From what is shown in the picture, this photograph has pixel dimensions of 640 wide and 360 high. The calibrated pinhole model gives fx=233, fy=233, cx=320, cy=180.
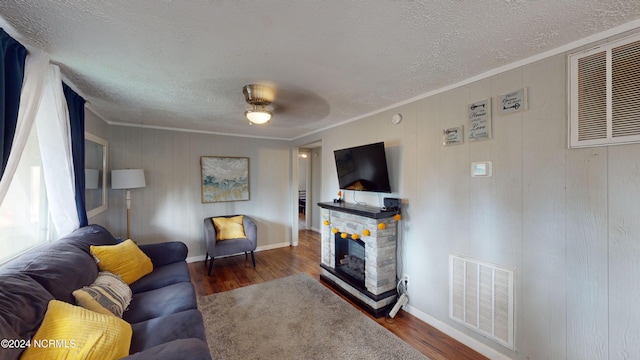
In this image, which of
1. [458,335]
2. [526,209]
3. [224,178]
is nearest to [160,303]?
[458,335]

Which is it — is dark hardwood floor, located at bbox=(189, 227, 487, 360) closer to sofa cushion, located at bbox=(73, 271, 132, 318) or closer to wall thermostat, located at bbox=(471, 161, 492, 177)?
sofa cushion, located at bbox=(73, 271, 132, 318)

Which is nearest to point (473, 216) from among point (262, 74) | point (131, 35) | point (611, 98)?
point (611, 98)

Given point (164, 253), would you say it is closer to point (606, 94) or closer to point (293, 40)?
point (293, 40)

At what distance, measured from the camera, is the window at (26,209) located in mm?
1601

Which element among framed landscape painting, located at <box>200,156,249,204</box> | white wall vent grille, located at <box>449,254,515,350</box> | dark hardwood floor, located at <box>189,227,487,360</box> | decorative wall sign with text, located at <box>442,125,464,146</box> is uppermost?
decorative wall sign with text, located at <box>442,125,464,146</box>

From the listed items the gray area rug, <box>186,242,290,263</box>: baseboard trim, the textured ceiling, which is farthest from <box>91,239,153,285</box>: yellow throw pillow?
<box>186,242,290,263</box>: baseboard trim

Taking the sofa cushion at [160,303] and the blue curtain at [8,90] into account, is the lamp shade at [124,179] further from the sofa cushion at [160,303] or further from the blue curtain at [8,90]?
the blue curtain at [8,90]

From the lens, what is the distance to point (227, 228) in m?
3.93

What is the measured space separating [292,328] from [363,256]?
46.2 inches

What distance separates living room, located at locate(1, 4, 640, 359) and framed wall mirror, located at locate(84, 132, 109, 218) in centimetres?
20

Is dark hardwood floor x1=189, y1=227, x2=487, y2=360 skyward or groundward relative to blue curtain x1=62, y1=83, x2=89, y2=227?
groundward

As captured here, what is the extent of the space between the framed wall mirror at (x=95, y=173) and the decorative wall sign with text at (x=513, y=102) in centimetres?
406

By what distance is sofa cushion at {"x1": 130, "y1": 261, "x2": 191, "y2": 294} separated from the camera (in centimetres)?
209

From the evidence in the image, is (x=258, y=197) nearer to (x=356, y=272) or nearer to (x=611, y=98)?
(x=356, y=272)
